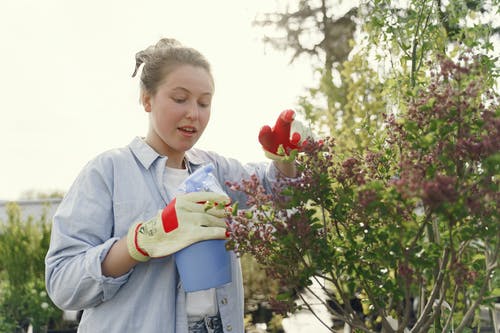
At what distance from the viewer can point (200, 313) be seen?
1.74 metres

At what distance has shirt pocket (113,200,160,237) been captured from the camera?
174cm

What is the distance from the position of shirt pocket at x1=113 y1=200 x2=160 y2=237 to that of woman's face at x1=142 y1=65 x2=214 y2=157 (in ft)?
0.84

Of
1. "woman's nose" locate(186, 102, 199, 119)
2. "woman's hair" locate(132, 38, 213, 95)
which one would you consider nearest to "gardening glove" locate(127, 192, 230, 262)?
"woman's nose" locate(186, 102, 199, 119)

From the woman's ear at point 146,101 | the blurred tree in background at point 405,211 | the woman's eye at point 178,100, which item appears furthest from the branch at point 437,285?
the woman's ear at point 146,101

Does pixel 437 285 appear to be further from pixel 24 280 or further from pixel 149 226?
pixel 24 280

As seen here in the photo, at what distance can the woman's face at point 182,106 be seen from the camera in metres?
1.77

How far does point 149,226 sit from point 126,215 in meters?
0.22

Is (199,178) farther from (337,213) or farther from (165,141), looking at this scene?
(337,213)

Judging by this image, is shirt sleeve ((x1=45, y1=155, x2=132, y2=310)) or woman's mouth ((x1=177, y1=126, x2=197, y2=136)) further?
woman's mouth ((x1=177, y1=126, x2=197, y2=136))

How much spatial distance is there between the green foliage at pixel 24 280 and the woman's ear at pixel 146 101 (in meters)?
3.93

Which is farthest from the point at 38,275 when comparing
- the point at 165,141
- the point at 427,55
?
the point at 427,55

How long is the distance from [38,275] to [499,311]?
487 centimetres

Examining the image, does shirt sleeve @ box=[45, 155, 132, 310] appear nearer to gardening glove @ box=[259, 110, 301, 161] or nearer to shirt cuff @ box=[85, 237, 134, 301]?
shirt cuff @ box=[85, 237, 134, 301]

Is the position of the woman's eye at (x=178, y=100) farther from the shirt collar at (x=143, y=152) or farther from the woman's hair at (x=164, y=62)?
the shirt collar at (x=143, y=152)
